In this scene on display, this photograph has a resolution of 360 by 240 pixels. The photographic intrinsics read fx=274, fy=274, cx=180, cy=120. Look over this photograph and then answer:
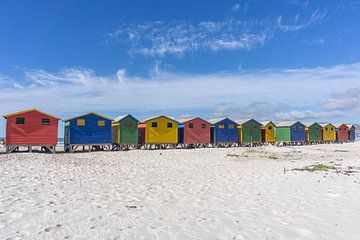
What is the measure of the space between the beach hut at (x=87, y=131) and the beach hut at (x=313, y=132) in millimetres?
35348

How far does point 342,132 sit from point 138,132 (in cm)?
4329

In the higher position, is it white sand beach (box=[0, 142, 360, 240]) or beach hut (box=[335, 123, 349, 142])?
beach hut (box=[335, 123, 349, 142])

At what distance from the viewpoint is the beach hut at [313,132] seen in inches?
1851

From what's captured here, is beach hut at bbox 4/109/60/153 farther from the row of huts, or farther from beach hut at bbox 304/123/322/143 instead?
beach hut at bbox 304/123/322/143

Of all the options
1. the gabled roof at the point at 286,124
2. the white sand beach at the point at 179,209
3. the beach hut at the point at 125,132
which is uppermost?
the gabled roof at the point at 286,124

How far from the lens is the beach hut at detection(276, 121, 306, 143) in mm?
44281

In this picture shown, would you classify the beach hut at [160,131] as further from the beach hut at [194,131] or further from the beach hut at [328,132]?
the beach hut at [328,132]

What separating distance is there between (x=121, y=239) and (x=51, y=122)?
21195 mm

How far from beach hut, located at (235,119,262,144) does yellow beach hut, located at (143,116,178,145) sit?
11.1 m

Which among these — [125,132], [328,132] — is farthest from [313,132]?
[125,132]

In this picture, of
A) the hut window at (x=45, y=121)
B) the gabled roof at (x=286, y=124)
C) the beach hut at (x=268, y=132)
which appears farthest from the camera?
the gabled roof at (x=286, y=124)

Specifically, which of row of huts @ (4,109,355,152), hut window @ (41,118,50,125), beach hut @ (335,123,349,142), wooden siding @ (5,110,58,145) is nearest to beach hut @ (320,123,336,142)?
beach hut @ (335,123,349,142)

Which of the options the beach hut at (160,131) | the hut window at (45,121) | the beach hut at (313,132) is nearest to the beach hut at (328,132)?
the beach hut at (313,132)

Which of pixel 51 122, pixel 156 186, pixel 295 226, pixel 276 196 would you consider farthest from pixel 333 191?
pixel 51 122
